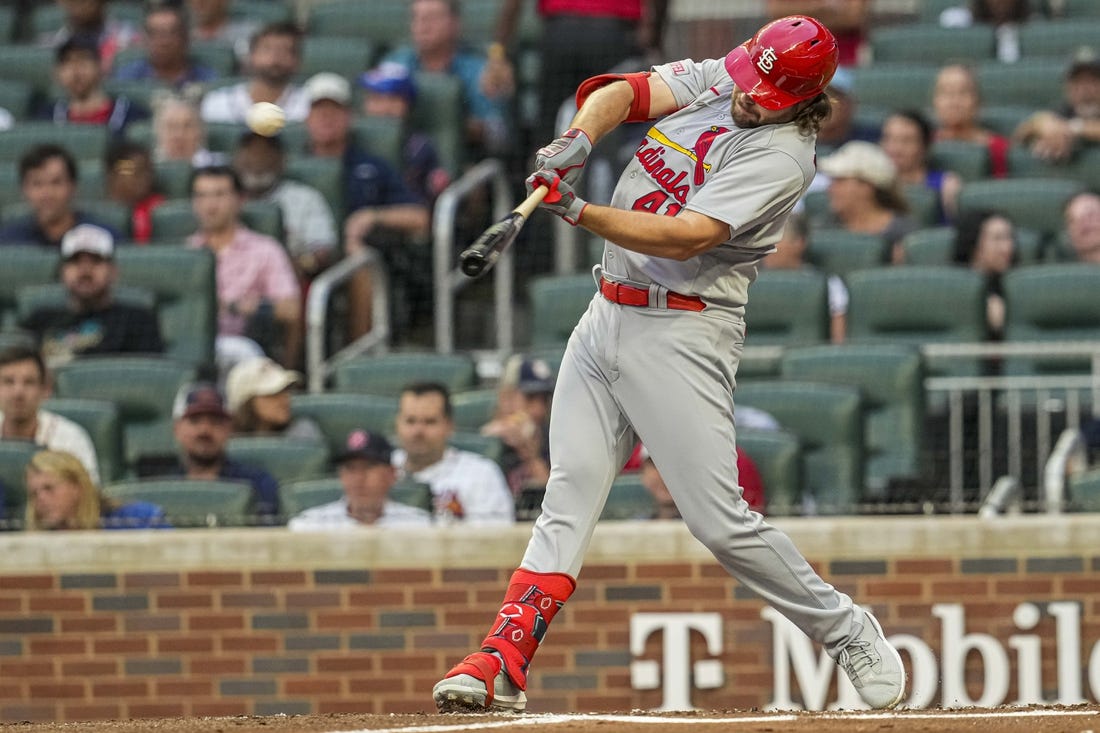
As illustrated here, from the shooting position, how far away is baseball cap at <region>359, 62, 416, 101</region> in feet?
30.7

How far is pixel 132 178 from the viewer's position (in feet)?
29.8

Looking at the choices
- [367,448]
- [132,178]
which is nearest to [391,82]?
[132,178]

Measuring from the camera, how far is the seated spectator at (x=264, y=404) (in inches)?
285

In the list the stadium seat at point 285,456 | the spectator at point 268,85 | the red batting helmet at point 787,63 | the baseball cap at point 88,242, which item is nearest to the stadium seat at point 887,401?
the stadium seat at point 285,456

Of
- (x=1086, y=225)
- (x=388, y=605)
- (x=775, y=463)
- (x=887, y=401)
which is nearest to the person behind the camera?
(x=388, y=605)

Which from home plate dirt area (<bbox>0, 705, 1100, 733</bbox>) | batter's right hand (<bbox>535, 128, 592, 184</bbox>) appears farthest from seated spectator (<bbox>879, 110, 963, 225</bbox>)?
batter's right hand (<bbox>535, 128, 592, 184</bbox>)

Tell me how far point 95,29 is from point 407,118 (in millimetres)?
2937

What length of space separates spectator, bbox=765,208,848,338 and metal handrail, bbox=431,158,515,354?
52.3 inches

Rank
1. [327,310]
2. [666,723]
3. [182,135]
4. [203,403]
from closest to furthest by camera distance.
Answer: [666,723]
[203,403]
[327,310]
[182,135]

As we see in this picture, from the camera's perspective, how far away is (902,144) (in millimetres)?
8633

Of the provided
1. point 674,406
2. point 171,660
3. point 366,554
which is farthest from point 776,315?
point 674,406

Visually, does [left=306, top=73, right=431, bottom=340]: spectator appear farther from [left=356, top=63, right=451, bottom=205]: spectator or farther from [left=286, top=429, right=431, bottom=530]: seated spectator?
[left=286, top=429, right=431, bottom=530]: seated spectator

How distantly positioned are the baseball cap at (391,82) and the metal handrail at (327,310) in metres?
1.13

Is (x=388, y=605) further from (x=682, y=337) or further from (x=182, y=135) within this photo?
(x=182, y=135)
